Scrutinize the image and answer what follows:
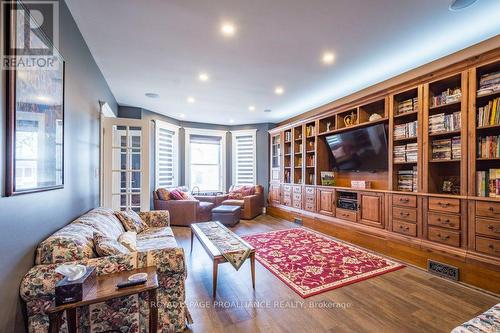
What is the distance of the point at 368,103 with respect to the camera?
11.7ft

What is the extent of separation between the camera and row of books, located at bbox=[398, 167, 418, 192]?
300 centimetres

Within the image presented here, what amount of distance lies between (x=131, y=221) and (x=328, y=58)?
3.30 metres

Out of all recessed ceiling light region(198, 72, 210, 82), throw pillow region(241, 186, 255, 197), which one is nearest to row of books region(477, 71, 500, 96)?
recessed ceiling light region(198, 72, 210, 82)

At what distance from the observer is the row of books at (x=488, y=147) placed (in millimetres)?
2221

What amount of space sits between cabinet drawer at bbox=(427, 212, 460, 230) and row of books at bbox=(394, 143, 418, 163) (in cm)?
76

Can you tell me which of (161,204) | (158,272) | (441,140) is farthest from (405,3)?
(161,204)

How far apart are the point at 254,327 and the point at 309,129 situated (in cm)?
407

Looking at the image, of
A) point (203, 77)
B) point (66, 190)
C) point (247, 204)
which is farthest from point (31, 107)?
point (247, 204)

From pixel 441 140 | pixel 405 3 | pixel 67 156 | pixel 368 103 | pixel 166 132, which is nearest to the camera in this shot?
pixel 405 3

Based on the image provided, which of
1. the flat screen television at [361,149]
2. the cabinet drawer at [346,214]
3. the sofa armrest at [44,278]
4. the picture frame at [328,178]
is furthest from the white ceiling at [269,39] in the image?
the cabinet drawer at [346,214]

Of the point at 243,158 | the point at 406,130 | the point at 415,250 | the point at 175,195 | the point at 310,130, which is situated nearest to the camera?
the point at 415,250

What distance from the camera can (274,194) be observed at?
5.96m

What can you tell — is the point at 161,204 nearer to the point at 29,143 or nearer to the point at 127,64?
the point at 127,64

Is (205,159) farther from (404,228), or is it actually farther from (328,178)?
(404,228)
